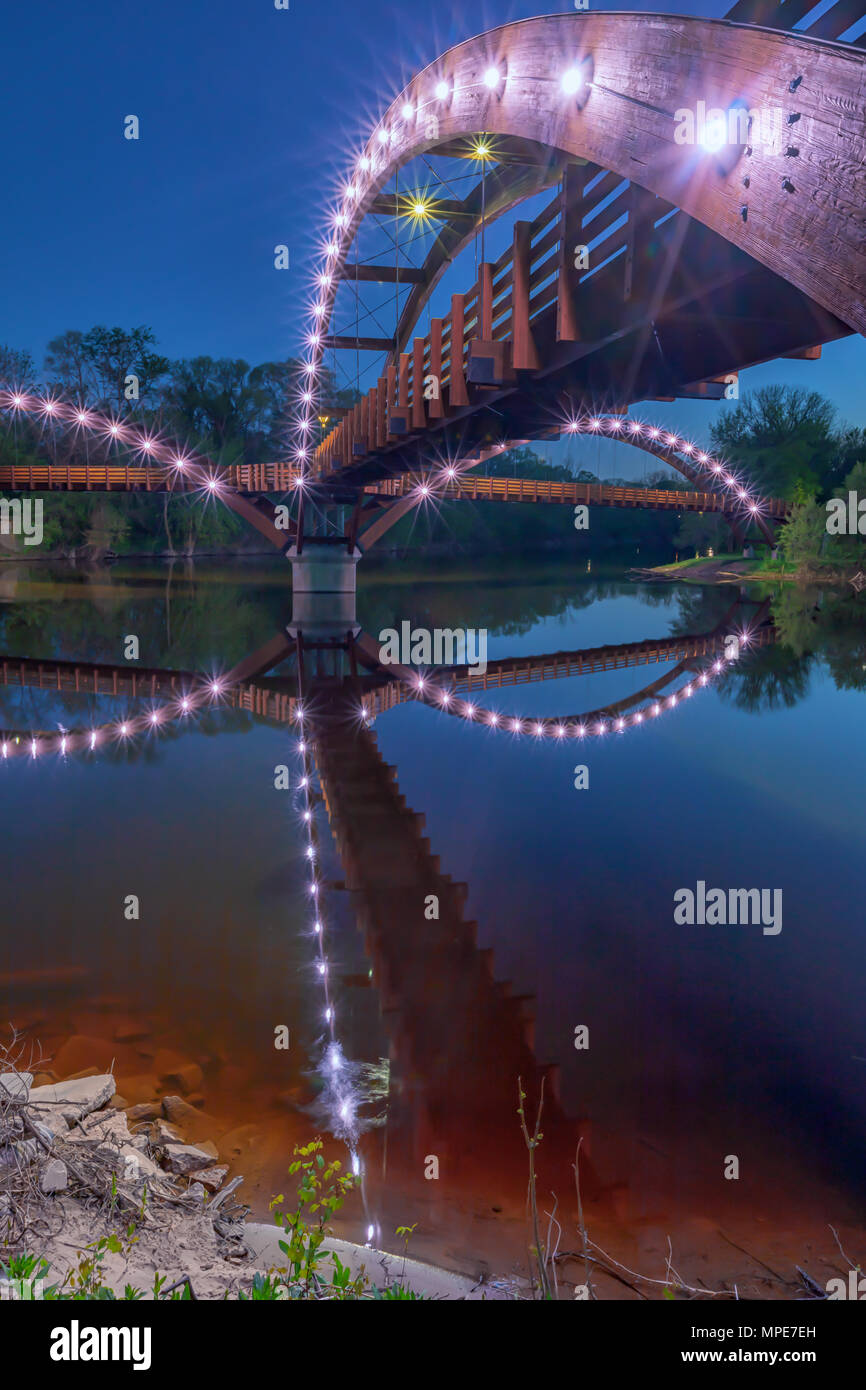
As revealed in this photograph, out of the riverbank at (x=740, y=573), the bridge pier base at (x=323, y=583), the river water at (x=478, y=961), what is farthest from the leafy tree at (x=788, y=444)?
the river water at (x=478, y=961)

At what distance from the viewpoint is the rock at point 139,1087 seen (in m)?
4.68

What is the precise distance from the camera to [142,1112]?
14.6 feet

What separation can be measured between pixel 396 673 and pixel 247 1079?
1831 cm

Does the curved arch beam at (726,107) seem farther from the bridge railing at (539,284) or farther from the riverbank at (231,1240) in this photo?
the riverbank at (231,1240)

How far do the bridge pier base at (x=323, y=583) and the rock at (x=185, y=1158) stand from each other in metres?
32.1

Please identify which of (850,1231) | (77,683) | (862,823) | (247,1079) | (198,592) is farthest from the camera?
(198,592)

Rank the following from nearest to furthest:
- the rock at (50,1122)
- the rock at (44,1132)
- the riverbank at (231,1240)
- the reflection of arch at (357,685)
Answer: the riverbank at (231,1240)
the rock at (44,1132)
the rock at (50,1122)
the reflection of arch at (357,685)

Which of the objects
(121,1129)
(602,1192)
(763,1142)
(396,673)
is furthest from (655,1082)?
(396,673)

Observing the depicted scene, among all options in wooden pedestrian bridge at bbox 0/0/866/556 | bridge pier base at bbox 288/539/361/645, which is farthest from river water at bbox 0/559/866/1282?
bridge pier base at bbox 288/539/361/645

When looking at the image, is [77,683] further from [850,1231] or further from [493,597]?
[493,597]

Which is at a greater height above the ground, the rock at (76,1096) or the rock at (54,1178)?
the rock at (54,1178)

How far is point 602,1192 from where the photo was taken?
401cm
